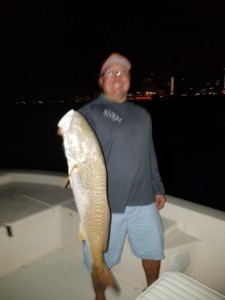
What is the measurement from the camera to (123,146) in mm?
2363

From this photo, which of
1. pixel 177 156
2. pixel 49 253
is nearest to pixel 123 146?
pixel 49 253

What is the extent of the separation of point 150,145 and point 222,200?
1028 cm

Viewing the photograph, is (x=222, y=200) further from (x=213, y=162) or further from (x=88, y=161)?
(x=88, y=161)

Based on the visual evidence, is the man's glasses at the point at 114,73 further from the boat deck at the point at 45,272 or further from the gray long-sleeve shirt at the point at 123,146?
the boat deck at the point at 45,272

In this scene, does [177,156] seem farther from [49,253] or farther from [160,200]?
[160,200]

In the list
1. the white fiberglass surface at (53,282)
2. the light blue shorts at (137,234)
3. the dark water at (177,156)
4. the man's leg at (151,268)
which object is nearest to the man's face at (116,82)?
the light blue shorts at (137,234)

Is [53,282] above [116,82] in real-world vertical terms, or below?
below

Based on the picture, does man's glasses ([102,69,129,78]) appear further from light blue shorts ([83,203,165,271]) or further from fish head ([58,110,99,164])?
light blue shorts ([83,203,165,271])

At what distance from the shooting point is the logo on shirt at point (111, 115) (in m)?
2.32

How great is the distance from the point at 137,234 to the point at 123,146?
84 cm

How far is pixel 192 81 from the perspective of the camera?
10462 centimetres

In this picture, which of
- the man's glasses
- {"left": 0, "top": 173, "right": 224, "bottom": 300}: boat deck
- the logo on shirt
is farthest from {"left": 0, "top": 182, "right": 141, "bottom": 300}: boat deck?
the man's glasses

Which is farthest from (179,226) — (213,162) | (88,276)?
(213,162)

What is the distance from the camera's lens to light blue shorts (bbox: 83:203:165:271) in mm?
2523
